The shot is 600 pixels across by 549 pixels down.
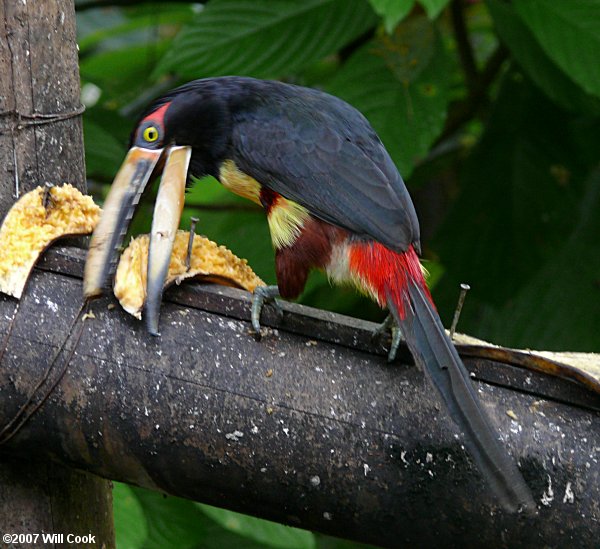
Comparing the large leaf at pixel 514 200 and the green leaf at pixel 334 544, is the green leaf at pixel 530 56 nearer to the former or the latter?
the large leaf at pixel 514 200

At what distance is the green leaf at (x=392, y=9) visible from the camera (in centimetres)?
188

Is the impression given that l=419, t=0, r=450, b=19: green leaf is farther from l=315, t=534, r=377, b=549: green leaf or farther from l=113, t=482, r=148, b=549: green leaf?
l=315, t=534, r=377, b=549: green leaf

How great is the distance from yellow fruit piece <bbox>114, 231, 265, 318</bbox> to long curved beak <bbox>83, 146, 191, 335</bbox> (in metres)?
0.02

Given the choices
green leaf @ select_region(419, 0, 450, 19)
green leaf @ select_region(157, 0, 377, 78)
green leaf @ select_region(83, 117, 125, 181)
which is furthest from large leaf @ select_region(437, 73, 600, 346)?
green leaf @ select_region(83, 117, 125, 181)

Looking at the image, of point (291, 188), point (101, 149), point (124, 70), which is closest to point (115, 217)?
point (291, 188)

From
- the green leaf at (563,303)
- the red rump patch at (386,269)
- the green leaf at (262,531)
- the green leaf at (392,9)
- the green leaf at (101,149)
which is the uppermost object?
the green leaf at (392,9)

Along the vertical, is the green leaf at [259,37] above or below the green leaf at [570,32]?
below

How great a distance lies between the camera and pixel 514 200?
106 inches

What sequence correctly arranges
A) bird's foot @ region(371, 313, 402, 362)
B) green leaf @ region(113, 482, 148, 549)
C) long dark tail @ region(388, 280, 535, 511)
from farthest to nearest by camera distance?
1. green leaf @ region(113, 482, 148, 549)
2. bird's foot @ region(371, 313, 402, 362)
3. long dark tail @ region(388, 280, 535, 511)

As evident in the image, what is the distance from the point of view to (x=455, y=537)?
132 cm

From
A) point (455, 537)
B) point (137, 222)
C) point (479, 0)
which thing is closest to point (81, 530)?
point (455, 537)

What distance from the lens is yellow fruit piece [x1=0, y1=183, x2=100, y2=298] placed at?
1.49 m

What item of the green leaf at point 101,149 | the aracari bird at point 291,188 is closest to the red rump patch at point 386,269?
the aracari bird at point 291,188

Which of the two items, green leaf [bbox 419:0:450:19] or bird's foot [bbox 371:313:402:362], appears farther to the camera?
green leaf [bbox 419:0:450:19]
